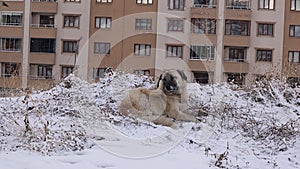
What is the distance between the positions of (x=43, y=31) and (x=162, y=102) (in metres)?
35.1

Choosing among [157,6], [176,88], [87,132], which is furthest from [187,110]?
[157,6]

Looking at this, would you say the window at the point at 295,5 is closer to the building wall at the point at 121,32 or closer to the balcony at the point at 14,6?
the building wall at the point at 121,32

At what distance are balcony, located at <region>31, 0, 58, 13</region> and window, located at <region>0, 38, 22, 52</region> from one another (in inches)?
123

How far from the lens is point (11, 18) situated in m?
41.6

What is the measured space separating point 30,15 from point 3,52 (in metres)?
4.02

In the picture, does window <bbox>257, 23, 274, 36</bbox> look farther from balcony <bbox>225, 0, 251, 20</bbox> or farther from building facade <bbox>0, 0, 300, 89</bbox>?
balcony <bbox>225, 0, 251, 20</bbox>

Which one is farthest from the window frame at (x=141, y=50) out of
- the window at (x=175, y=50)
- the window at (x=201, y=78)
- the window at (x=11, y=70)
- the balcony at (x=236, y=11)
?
the window at (x=11, y=70)

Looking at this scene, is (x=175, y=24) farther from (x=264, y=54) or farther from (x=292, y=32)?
(x=292, y=32)

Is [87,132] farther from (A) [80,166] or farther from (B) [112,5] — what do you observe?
(B) [112,5]

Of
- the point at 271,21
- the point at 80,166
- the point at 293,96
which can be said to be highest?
→ the point at 271,21

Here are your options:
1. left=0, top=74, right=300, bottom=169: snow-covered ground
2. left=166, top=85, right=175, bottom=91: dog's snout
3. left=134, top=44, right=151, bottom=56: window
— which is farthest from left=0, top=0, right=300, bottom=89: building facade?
left=166, top=85, right=175, bottom=91: dog's snout

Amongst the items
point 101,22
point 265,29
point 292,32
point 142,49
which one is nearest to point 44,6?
point 101,22

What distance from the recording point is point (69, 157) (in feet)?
17.3

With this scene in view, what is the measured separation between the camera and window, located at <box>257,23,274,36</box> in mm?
40938
